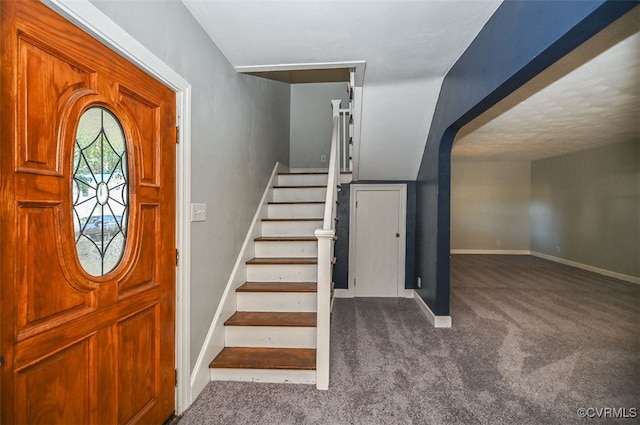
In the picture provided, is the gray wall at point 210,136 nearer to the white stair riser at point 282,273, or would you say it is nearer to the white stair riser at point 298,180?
the white stair riser at point 282,273

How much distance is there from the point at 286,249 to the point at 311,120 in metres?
3.06

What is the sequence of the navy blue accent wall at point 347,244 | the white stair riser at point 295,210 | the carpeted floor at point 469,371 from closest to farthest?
the carpeted floor at point 469,371 → the white stair riser at point 295,210 → the navy blue accent wall at point 347,244

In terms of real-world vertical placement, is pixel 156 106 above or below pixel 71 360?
above

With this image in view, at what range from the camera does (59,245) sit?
39.9 inches

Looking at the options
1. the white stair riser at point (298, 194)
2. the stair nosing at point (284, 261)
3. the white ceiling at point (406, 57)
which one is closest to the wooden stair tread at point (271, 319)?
the stair nosing at point (284, 261)

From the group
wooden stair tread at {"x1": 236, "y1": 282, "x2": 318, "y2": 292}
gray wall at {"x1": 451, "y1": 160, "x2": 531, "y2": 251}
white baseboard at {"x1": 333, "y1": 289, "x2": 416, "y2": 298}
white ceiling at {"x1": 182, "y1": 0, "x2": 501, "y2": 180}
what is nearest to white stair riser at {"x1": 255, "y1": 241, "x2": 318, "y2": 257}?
wooden stair tread at {"x1": 236, "y1": 282, "x2": 318, "y2": 292}

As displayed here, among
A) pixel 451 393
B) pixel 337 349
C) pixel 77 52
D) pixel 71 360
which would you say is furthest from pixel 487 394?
pixel 77 52

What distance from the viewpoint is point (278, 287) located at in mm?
2516

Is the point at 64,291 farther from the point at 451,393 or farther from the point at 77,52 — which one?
the point at 451,393

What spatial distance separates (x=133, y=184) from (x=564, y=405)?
2967 millimetres

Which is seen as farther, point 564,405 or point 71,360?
point 564,405

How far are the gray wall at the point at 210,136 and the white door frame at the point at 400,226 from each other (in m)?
1.79

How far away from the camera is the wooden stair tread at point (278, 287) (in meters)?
2.43

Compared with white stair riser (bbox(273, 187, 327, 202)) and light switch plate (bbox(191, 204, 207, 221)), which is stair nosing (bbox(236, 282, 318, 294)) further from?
white stair riser (bbox(273, 187, 327, 202))
